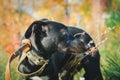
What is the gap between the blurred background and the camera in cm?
430

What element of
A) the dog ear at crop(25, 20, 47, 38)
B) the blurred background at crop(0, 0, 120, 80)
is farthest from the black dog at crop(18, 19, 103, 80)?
the blurred background at crop(0, 0, 120, 80)

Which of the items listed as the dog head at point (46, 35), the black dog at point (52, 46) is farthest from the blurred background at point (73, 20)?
the dog head at point (46, 35)

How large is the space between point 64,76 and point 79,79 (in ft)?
0.53

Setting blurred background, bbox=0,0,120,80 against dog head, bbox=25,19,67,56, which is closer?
dog head, bbox=25,19,67,56

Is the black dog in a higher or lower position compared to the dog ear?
lower

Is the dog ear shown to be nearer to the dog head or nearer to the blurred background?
the dog head

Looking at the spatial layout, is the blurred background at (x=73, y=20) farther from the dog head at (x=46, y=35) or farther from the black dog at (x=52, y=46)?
the dog head at (x=46, y=35)

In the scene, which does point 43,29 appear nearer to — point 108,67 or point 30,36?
point 30,36

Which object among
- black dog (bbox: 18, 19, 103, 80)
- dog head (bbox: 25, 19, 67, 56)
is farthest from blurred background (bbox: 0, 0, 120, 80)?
dog head (bbox: 25, 19, 67, 56)

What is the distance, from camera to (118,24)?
4.34 m

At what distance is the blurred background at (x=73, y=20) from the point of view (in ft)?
14.1

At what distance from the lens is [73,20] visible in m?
4.42

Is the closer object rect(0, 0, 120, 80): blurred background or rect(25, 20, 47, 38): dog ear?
rect(25, 20, 47, 38): dog ear

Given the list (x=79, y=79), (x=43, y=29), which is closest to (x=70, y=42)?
(x=43, y=29)
